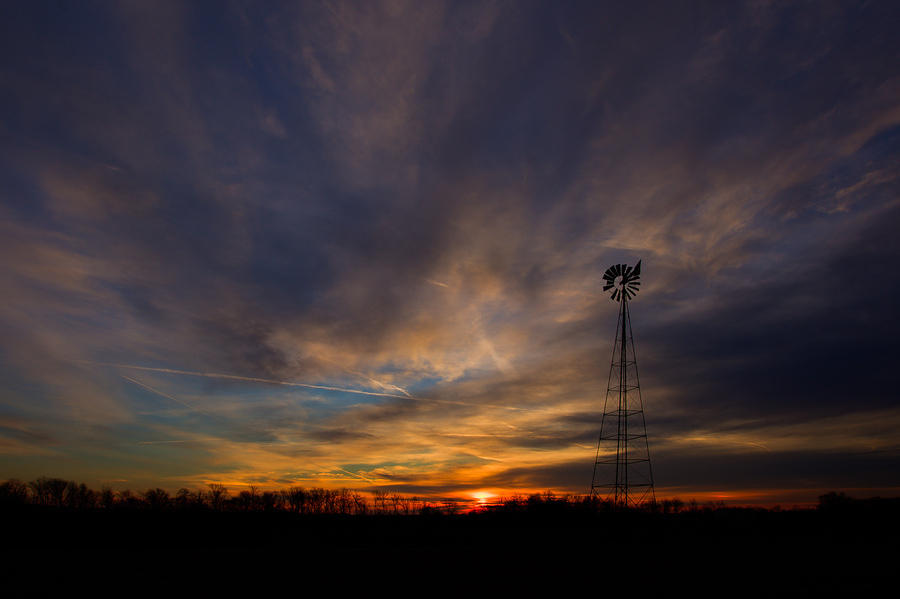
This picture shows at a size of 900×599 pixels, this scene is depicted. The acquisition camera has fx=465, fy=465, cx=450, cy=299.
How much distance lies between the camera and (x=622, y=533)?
39.9 m

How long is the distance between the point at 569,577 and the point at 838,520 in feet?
190

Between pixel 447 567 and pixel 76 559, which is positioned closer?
pixel 447 567

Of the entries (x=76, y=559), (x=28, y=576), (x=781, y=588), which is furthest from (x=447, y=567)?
(x=76, y=559)

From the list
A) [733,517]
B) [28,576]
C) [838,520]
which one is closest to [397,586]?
[28,576]

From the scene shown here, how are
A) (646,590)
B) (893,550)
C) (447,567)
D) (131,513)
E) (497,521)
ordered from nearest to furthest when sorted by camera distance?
(646,590) < (447,567) < (893,550) < (131,513) < (497,521)

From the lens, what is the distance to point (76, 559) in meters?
23.8

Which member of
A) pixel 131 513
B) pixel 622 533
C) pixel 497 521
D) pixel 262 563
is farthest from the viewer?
pixel 497 521

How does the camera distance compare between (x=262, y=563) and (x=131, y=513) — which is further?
(x=131, y=513)

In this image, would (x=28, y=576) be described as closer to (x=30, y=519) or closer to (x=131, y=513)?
(x=30, y=519)

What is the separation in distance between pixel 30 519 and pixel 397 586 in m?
Answer: 44.6

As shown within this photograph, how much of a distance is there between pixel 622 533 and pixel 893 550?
18.0 m

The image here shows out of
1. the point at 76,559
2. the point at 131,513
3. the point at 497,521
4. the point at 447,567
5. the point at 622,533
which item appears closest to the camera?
the point at 447,567

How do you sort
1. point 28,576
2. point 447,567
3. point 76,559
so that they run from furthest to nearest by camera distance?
1. point 76,559
2. point 447,567
3. point 28,576

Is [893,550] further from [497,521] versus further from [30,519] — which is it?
[30,519]
